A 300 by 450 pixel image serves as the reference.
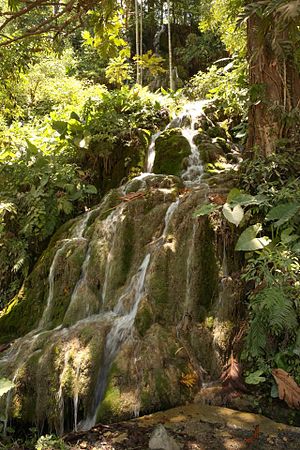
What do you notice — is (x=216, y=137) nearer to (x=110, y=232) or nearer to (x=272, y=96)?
(x=272, y=96)

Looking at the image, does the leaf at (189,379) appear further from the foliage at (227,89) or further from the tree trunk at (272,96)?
the foliage at (227,89)

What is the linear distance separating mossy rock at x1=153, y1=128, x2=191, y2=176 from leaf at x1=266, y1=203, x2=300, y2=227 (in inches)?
117

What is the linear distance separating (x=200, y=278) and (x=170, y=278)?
362 millimetres

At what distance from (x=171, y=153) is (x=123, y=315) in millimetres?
3843

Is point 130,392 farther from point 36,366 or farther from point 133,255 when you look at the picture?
point 133,255

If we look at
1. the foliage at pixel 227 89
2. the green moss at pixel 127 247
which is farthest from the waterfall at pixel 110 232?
the foliage at pixel 227 89

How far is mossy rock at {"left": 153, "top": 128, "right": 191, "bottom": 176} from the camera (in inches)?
299

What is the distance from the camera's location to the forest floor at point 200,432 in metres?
3.34

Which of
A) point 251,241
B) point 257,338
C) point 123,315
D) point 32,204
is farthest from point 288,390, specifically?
point 32,204

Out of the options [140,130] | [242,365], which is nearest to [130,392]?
[242,365]

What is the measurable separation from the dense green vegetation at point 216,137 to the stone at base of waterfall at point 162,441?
1.01m

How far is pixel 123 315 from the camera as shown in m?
4.90

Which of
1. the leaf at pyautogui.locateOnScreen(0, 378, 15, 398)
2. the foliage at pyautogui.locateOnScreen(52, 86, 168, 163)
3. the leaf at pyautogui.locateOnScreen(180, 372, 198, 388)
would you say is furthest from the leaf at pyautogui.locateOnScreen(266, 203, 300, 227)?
the foliage at pyautogui.locateOnScreen(52, 86, 168, 163)

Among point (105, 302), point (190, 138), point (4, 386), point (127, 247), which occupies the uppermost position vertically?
point (190, 138)
